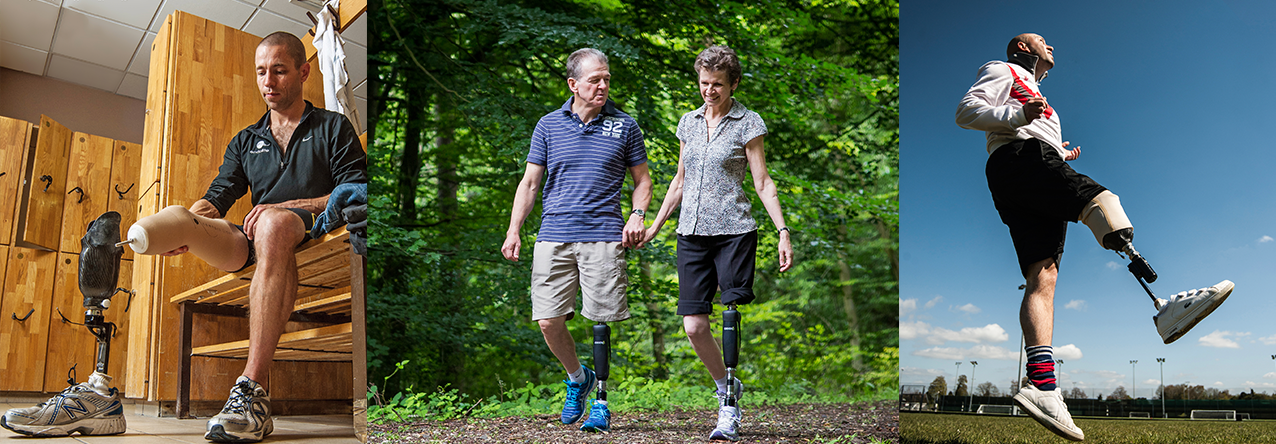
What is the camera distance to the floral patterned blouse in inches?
124

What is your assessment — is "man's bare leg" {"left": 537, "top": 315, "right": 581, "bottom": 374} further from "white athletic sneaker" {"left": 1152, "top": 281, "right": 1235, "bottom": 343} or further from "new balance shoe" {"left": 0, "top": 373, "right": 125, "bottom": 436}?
"white athletic sneaker" {"left": 1152, "top": 281, "right": 1235, "bottom": 343}

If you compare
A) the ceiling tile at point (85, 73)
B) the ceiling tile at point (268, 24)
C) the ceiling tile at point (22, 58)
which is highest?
the ceiling tile at point (268, 24)

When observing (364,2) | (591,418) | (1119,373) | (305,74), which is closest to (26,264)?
(305,74)

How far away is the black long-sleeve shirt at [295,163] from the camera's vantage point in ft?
10.2

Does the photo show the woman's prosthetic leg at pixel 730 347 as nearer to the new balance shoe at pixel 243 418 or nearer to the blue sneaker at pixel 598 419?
the blue sneaker at pixel 598 419

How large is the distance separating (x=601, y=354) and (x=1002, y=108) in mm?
1817

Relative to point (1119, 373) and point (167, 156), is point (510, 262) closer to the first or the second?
point (167, 156)

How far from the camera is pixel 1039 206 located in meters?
2.93

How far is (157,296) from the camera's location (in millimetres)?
3150

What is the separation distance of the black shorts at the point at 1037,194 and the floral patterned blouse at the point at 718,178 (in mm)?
958

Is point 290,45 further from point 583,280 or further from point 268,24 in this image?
point 583,280

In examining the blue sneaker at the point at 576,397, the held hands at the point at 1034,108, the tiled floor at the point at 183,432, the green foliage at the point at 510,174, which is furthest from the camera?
the green foliage at the point at 510,174

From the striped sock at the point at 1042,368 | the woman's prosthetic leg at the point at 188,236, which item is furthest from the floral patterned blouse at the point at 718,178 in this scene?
the woman's prosthetic leg at the point at 188,236

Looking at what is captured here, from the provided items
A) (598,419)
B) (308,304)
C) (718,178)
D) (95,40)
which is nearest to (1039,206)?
(718,178)
